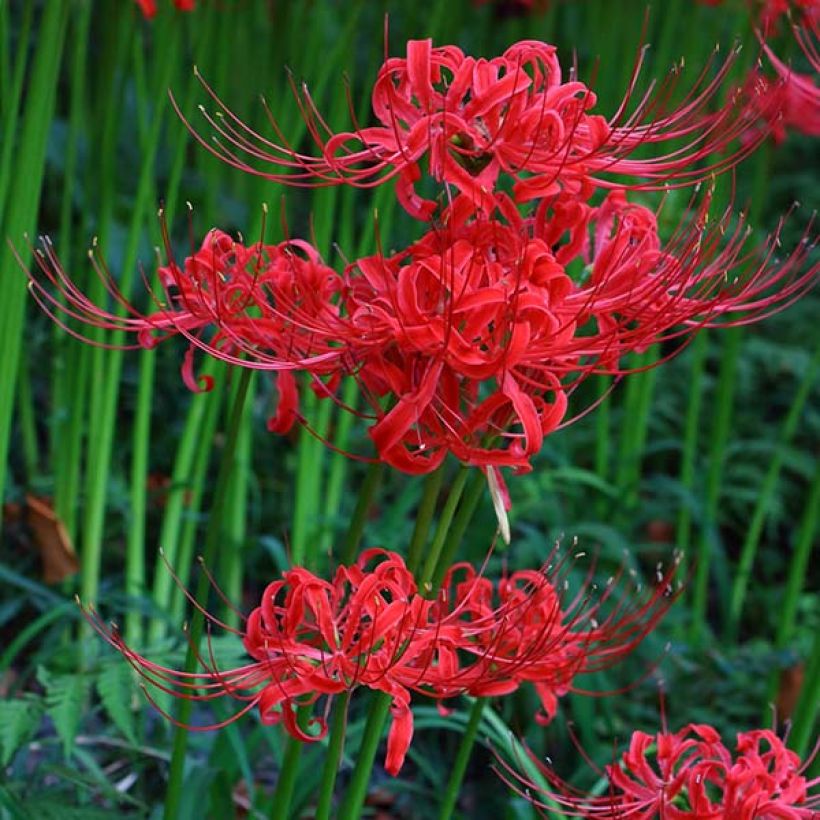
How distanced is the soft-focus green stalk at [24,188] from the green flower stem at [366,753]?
2.94 ft

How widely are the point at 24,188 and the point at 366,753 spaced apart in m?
1.00

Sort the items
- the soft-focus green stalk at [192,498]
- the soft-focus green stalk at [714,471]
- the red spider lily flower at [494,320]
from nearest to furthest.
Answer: the red spider lily flower at [494,320] → the soft-focus green stalk at [192,498] → the soft-focus green stalk at [714,471]

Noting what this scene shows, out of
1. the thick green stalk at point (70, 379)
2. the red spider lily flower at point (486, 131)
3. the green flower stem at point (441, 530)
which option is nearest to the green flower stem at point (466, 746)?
the green flower stem at point (441, 530)

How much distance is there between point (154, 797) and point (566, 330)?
4.12ft

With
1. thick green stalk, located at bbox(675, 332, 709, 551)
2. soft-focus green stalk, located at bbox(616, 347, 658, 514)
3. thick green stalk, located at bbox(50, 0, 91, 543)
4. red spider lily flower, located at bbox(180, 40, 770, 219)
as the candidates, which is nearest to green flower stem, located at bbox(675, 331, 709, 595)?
thick green stalk, located at bbox(675, 332, 709, 551)

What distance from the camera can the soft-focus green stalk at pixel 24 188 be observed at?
1.71m

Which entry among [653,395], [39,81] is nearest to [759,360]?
[653,395]

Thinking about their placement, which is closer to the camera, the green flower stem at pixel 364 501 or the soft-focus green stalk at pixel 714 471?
the green flower stem at pixel 364 501

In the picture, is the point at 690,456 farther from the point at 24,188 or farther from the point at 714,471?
the point at 24,188

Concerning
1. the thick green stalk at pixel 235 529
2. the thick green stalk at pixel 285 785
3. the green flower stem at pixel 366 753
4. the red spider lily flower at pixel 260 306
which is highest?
the red spider lily flower at pixel 260 306

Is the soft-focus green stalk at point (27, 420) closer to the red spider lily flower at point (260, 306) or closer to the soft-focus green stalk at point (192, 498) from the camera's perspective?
the soft-focus green stalk at point (192, 498)

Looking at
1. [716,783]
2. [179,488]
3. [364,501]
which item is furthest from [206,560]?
[179,488]

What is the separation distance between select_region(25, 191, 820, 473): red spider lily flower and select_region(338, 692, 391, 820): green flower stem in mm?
236

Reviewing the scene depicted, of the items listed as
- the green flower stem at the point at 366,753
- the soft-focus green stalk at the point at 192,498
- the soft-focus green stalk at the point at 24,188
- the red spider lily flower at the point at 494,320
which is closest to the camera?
the red spider lily flower at the point at 494,320
